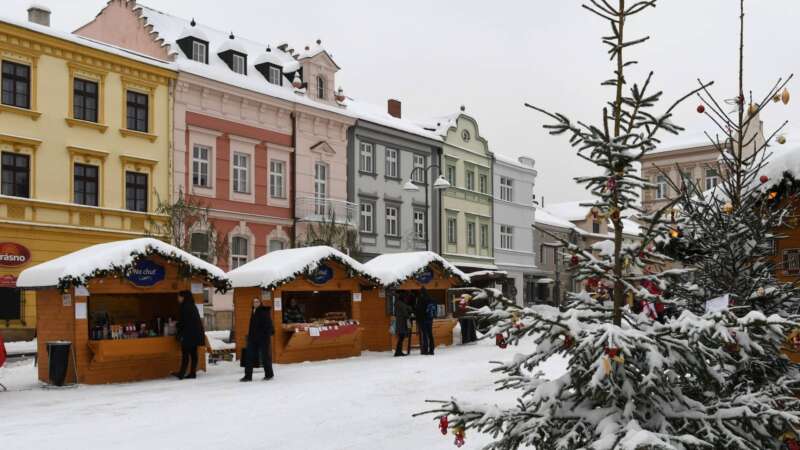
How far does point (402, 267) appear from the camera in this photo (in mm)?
25031

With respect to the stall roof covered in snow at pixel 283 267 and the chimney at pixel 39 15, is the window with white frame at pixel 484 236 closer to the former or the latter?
the stall roof covered in snow at pixel 283 267

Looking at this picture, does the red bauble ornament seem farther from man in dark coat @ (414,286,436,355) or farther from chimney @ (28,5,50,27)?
chimney @ (28,5,50,27)

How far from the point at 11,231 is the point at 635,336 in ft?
79.5

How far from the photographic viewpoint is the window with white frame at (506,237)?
1951 inches

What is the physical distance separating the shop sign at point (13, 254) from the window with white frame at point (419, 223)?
20.3 m

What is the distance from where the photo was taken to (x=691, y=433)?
5.02 metres

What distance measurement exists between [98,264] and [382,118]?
25923 mm

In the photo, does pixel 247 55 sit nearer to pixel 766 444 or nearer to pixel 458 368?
pixel 458 368

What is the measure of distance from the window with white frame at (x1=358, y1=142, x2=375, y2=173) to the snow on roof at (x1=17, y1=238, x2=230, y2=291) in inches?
822

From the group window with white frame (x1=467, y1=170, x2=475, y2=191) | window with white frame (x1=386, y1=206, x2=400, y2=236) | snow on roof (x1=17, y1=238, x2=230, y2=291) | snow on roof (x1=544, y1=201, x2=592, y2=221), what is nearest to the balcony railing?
window with white frame (x1=386, y1=206, x2=400, y2=236)

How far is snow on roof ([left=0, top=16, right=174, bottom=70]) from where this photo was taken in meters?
25.8

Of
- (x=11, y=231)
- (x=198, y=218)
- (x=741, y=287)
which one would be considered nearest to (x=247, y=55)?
(x=198, y=218)

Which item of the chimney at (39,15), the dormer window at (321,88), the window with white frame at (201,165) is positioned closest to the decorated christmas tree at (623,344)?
the window with white frame at (201,165)

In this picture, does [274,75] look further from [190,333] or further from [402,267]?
[190,333]
